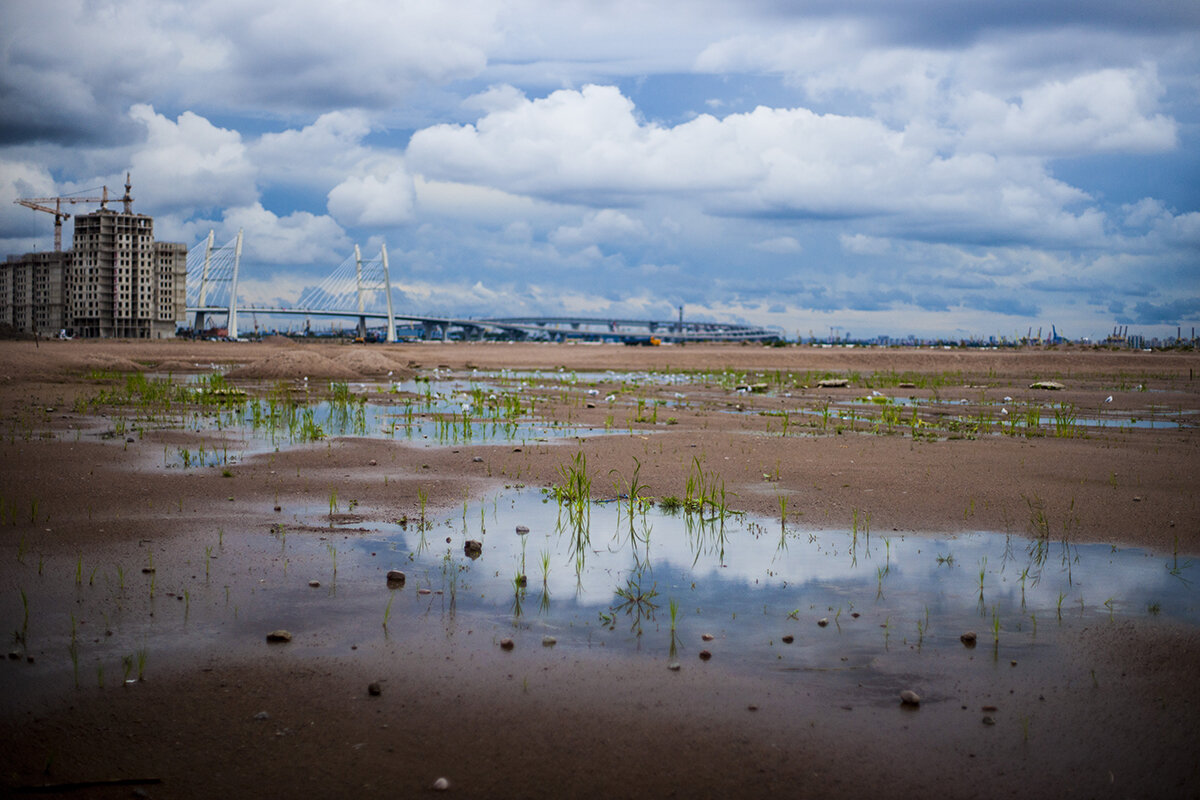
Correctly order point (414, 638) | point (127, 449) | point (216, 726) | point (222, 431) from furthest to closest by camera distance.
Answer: point (222, 431) < point (127, 449) < point (414, 638) < point (216, 726)

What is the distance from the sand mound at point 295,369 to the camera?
29.5m

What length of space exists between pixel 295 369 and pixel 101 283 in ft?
334

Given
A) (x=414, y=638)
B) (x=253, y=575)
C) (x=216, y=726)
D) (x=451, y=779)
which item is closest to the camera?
(x=451, y=779)

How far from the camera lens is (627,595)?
19.1 ft

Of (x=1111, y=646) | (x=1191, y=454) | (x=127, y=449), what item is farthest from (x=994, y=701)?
(x=127, y=449)

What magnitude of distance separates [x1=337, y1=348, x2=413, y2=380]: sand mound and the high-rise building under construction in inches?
3588

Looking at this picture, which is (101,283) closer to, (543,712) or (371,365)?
(371,365)

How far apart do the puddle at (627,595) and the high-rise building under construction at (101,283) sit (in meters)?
119

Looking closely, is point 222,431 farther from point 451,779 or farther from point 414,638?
point 451,779

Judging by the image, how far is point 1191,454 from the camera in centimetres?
1252

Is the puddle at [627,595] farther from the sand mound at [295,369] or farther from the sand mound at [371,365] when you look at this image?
the sand mound at [371,365]

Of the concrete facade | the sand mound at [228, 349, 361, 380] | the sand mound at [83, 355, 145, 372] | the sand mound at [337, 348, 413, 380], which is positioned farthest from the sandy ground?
the concrete facade

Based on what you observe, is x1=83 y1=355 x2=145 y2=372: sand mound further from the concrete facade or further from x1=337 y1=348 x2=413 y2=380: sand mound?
the concrete facade

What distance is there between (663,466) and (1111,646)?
21.3 ft
